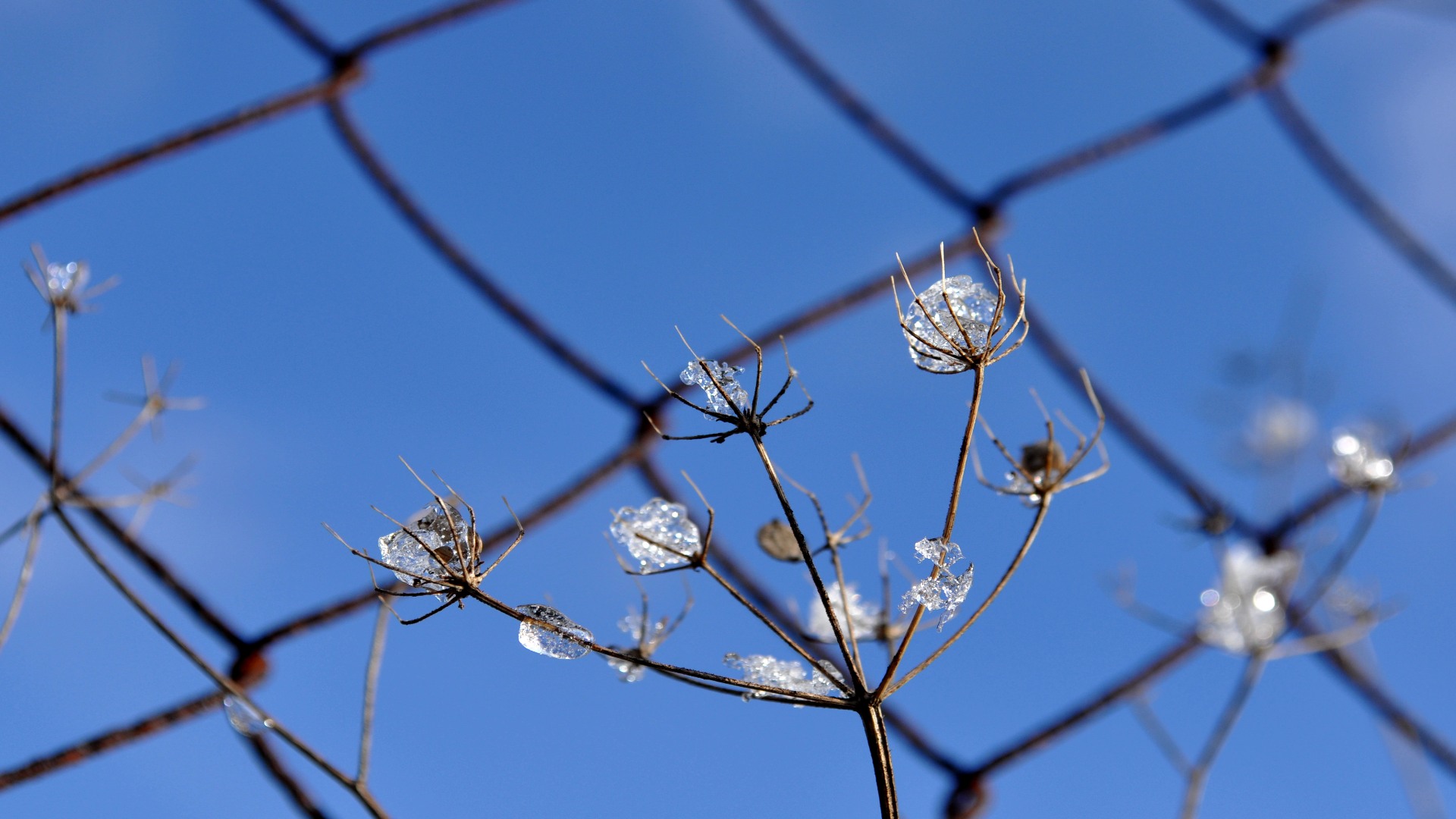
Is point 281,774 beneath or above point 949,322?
beneath

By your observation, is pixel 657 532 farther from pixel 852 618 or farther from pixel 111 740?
pixel 111 740

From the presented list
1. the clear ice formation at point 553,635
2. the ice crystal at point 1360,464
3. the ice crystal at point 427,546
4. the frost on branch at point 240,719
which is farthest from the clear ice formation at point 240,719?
the ice crystal at point 1360,464

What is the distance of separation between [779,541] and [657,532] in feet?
0.48

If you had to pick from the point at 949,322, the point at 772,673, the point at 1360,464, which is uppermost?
the point at 1360,464

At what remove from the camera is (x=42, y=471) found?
1525 mm

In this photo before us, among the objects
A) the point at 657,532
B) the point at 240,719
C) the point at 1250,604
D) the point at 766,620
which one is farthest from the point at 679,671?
the point at 1250,604

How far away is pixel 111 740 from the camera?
1398mm

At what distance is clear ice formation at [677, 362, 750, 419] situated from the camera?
1063 mm

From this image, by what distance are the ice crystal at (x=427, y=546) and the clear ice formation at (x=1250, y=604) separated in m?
1.11

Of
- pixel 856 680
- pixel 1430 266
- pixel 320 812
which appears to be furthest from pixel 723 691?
pixel 1430 266

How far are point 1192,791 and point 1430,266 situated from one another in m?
2.10

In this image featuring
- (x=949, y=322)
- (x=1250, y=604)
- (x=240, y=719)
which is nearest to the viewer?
(x=949, y=322)

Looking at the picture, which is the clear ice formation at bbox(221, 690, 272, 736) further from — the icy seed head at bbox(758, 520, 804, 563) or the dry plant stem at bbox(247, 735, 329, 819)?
the icy seed head at bbox(758, 520, 804, 563)

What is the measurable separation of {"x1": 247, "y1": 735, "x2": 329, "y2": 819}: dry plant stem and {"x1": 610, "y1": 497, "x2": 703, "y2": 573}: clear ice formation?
0.61 m
